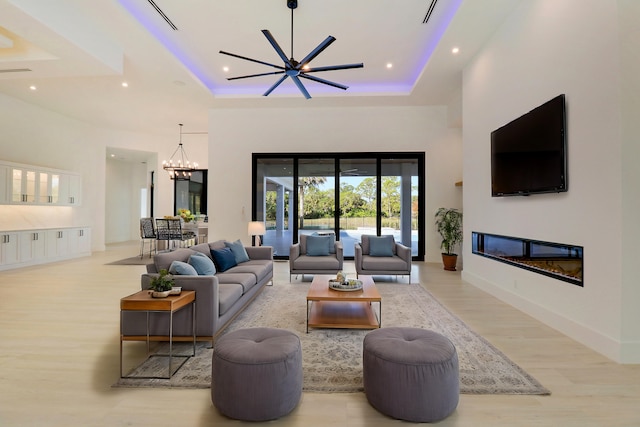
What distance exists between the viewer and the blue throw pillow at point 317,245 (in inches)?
233

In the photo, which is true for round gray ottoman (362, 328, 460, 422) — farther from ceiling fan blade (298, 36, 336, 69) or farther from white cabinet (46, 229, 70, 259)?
white cabinet (46, 229, 70, 259)

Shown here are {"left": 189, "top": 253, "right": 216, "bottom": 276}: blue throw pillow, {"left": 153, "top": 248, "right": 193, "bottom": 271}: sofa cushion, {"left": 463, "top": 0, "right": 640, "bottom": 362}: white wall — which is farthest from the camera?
{"left": 189, "top": 253, "right": 216, "bottom": 276}: blue throw pillow

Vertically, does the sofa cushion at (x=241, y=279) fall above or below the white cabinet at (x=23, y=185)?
below

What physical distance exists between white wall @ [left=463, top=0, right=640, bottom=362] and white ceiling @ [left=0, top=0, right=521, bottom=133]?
82cm

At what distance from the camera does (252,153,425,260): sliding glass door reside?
7.94m

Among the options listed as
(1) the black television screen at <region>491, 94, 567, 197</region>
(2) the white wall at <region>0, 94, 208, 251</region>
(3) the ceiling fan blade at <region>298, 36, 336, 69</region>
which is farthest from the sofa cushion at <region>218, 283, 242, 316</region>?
(2) the white wall at <region>0, 94, 208, 251</region>

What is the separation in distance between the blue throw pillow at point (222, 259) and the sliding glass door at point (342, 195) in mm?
3562

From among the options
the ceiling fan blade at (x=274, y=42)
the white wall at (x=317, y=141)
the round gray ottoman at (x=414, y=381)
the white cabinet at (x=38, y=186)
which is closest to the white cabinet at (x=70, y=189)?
the white cabinet at (x=38, y=186)

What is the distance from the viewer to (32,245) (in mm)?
7086

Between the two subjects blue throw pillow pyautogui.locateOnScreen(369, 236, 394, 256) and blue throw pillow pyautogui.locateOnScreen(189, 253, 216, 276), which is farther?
blue throw pillow pyautogui.locateOnScreen(369, 236, 394, 256)

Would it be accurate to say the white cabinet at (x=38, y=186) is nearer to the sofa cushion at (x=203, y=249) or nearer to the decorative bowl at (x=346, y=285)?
the sofa cushion at (x=203, y=249)

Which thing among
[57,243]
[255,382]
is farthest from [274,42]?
[57,243]

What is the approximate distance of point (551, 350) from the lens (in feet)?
9.38

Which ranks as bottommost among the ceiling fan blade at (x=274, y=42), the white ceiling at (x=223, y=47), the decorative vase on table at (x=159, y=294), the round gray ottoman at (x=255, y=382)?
the round gray ottoman at (x=255, y=382)
